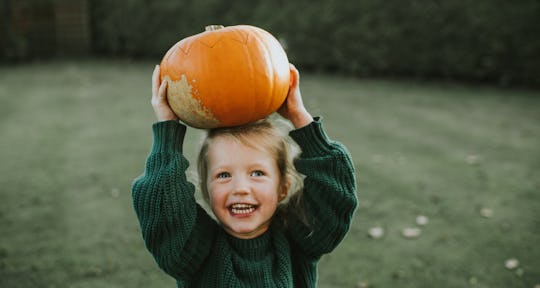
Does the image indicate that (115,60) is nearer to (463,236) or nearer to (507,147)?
(507,147)

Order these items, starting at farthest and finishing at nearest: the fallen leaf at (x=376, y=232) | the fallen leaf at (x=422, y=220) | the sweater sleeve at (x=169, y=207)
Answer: the fallen leaf at (x=422, y=220), the fallen leaf at (x=376, y=232), the sweater sleeve at (x=169, y=207)

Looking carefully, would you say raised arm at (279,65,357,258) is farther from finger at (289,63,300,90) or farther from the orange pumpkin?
the orange pumpkin

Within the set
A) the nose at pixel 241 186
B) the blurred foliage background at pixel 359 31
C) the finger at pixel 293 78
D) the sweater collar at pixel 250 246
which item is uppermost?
the finger at pixel 293 78

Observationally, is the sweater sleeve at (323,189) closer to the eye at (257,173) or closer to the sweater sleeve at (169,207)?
the eye at (257,173)

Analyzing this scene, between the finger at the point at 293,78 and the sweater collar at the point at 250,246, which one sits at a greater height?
the finger at the point at 293,78

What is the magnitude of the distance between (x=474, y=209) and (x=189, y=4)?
9.74 metres

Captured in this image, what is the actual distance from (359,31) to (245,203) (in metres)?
8.92

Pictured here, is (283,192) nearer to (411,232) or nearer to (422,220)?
(411,232)

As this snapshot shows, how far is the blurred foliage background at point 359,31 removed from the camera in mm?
9438

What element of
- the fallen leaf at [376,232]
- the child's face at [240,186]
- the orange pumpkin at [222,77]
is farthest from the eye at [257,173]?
the fallen leaf at [376,232]

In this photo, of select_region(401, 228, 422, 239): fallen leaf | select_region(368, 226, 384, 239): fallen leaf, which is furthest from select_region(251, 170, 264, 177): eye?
select_region(401, 228, 422, 239): fallen leaf

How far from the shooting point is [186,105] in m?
2.19

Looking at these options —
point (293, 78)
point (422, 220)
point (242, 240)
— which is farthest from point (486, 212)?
point (242, 240)

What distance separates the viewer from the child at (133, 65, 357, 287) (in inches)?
83.6
